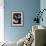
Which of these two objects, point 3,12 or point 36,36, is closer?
point 36,36

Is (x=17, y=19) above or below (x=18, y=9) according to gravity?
below

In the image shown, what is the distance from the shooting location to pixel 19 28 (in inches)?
220

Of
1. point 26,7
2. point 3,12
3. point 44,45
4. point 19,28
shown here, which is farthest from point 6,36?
point 44,45

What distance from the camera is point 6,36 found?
556 centimetres

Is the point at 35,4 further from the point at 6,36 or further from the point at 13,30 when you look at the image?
the point at 6,36

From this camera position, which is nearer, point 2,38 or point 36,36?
point 36,36

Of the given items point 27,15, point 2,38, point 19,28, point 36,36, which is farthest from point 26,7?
point 36,36

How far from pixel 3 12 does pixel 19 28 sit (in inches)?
37.3

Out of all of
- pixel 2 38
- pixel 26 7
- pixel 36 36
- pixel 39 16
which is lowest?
pixel 2 38

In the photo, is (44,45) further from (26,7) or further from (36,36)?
(26,7)

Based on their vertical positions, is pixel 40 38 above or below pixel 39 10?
below

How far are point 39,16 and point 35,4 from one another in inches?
21.0

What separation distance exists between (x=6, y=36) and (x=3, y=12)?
1013 millimetres

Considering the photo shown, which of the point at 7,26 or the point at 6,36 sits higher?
the point at 7,26
